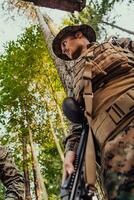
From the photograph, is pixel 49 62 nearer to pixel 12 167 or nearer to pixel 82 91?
Result: pixel 12 167

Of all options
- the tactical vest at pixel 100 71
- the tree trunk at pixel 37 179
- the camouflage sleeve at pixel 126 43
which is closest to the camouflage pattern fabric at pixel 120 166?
the tactical vest at pixel 100 71

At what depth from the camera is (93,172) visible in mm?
2498

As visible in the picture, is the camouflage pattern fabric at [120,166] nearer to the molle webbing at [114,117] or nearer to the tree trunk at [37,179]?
the molle webbing at [114,117]

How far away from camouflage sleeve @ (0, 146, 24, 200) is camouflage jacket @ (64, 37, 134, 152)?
2.04 metres

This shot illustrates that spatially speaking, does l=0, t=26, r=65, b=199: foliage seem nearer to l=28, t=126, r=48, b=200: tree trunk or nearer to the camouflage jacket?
l=28, t=126, r=48, b=200: tree trunk

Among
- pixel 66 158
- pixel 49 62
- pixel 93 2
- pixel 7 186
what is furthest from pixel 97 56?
pixel 49 62

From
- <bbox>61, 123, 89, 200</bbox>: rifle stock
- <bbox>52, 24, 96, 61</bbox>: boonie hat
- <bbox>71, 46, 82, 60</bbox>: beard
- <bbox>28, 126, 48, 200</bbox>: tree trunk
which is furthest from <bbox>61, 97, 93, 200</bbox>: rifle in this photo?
<bbox>28, 126, 48, 200</bbox>: tree trunk

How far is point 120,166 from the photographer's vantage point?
7.69ft

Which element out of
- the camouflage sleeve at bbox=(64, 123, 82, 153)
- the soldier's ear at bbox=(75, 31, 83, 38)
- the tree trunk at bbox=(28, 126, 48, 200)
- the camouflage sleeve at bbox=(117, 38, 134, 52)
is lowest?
the tree trunk at bbox=(28, 126, 48, 200)

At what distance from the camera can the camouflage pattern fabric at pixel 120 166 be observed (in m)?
2.29

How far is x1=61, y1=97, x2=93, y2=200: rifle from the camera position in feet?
8.62

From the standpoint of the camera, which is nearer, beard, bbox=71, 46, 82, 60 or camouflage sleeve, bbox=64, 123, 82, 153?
camouflage sleeve, bbox=64, 123, 82, 153

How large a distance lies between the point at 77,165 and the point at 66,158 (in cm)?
15

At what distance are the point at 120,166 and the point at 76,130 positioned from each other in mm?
775
